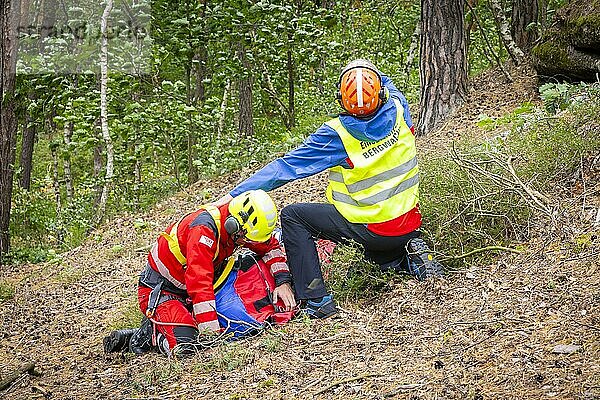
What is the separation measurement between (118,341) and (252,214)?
1565 mm

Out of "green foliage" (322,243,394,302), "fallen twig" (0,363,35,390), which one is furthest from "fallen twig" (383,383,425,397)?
"fallen twig" (0,363,35,390)

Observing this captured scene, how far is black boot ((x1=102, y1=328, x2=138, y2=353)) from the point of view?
5711 millimetres

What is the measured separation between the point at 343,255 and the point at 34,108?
708 cm

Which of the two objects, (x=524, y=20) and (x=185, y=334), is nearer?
(x=185, y=334)

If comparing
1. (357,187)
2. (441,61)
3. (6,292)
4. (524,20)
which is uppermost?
(524,20)

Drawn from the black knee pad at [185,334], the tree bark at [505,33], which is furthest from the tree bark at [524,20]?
the black knee pad at [185,334]

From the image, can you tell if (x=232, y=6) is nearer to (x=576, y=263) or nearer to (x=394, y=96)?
(x=394, y=96)

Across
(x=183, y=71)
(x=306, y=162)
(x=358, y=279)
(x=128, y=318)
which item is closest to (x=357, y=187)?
(x=306, y=162)

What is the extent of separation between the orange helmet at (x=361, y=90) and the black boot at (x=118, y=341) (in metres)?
2.45

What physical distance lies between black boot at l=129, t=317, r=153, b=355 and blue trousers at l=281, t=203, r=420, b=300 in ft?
4.00

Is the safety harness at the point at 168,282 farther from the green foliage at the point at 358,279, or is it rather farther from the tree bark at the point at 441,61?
the tree bark at the point at 441,61

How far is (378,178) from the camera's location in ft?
17.6

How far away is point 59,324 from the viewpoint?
7.22 meters

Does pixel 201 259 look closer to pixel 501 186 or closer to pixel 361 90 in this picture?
pixel 361 90
